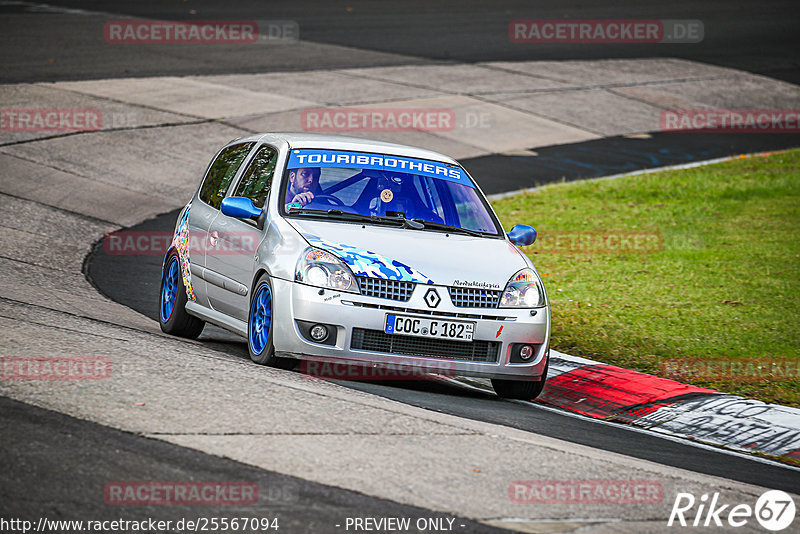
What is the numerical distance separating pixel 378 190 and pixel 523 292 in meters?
1.42

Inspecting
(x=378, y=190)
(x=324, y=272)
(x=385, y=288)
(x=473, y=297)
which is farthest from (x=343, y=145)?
(x=473, y=297)

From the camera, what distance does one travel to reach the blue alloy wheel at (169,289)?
9.61 metres

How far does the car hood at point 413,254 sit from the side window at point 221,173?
1440 mm

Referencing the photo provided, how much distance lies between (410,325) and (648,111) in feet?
61.3

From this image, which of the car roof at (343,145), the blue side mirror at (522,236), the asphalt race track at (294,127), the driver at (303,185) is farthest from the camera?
the car roof at (343,145)

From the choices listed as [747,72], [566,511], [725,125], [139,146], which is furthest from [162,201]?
[747,72]

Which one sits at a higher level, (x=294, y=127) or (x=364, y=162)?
(x=294, y=127)

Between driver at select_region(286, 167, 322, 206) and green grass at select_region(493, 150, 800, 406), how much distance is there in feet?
9.09

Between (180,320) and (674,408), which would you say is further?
(180,320)

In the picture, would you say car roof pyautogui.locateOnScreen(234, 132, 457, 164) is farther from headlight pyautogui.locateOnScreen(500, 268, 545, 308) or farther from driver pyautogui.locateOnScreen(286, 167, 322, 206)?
headlight pyautogui.locateOnScreen(500, 268, 545, 308)

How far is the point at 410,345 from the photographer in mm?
7672

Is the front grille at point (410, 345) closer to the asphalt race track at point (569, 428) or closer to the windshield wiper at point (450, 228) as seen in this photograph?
the asphalt race track at point (569, 428)

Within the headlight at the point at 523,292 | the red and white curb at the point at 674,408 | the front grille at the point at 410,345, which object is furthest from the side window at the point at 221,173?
the red and white curb at the point at 674,408

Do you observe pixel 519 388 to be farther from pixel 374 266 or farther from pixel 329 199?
pixel 329 199
